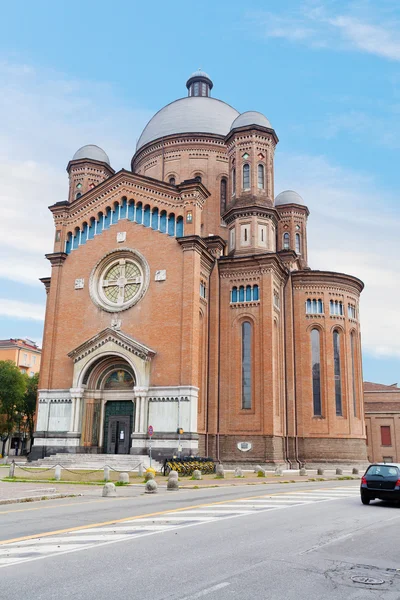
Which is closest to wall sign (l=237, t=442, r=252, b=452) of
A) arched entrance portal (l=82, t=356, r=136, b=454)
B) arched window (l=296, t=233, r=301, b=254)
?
arched entrance portal (l=82, t=356, r=136, b=454)

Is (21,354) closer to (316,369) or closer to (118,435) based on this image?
(118,435)

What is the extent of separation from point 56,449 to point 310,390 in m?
18.3

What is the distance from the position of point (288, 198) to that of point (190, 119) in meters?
→ 11.7

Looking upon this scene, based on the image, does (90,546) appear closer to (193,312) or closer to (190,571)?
(190,571)

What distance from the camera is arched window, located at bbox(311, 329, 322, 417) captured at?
4129 centimetres

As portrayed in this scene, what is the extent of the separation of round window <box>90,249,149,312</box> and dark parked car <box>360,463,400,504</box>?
22721 millimetres

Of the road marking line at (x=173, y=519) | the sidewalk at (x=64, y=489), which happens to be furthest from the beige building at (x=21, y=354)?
the road marking line at (x=173, y=519)

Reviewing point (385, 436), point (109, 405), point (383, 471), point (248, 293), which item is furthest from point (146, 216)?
point (385, 436)

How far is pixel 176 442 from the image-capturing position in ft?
108

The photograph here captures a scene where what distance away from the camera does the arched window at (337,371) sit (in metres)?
41.8

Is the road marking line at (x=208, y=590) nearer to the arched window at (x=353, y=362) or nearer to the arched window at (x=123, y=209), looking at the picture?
the arched window at (x=123, y=209)

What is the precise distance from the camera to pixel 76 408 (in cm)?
3634

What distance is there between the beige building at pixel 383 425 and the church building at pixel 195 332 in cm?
1531

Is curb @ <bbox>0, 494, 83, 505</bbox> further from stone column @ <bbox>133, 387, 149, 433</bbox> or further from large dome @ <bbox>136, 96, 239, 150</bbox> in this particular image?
large dome @ <bbox>136, 96, 239, 150</bbox>
